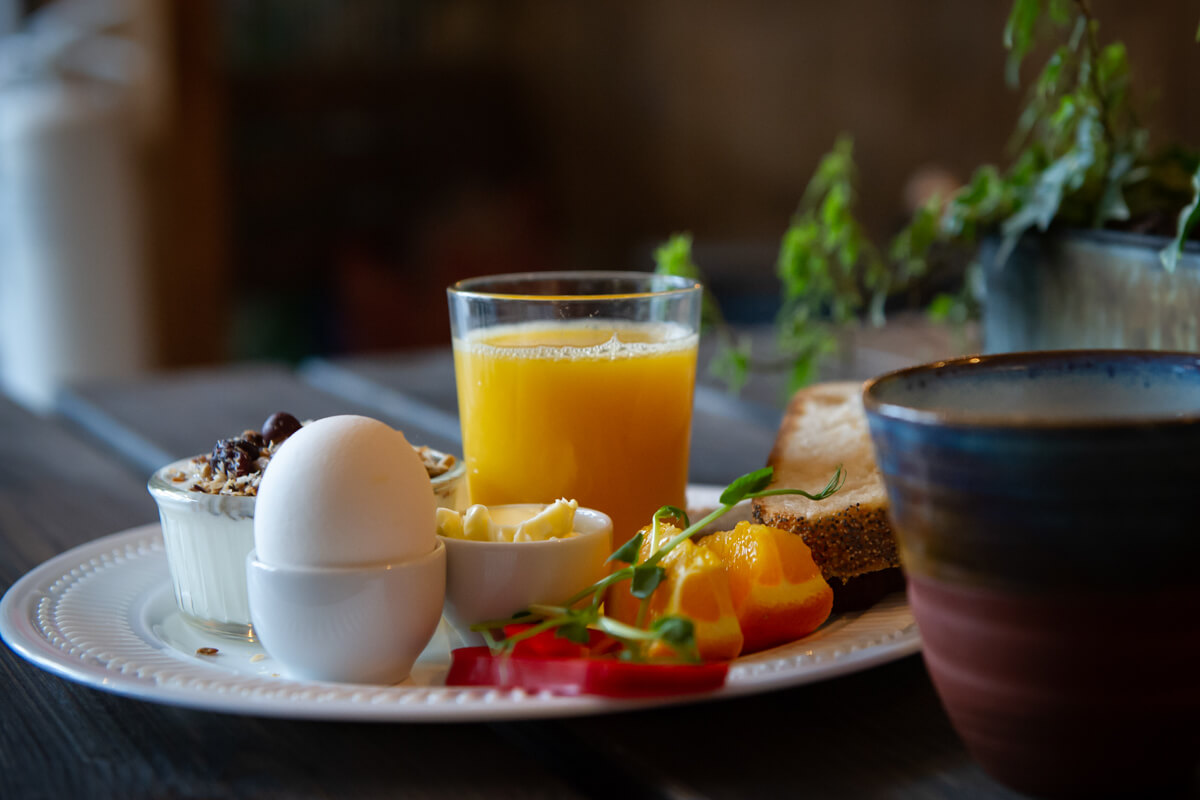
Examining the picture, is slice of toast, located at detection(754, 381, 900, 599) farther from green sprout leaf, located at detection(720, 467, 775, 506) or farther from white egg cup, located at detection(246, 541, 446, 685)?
white egg cup, located at detection(246, 541, 446, 685)

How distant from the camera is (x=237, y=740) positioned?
22.7 inches

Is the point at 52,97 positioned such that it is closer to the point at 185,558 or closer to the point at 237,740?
the point at 185,558

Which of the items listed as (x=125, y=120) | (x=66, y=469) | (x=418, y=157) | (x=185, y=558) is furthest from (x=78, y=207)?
(x=185, y=558)

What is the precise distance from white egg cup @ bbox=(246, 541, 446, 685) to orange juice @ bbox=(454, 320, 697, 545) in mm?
220

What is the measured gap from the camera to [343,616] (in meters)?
0.62

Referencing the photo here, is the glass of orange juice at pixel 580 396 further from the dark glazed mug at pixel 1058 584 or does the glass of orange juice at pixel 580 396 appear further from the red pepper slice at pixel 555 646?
the dark glazed mug at pixel 1058 584

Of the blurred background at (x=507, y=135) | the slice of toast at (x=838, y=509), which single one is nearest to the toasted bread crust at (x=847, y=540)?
the slice of toast at (x=838, y=509)

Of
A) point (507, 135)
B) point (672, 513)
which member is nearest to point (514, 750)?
point (672, 513)

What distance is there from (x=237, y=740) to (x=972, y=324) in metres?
1.18

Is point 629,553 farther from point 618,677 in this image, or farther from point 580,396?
point 580,396

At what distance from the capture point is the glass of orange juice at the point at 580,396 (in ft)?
2.77

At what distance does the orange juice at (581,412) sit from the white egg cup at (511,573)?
0.18 m

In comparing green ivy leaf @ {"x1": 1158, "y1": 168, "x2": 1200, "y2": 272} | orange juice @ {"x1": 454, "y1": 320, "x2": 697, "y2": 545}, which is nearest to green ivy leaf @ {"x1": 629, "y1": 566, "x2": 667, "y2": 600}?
orange juice @ {"x1": 454, "y1": 320, "x2": 697, "y2": 545}

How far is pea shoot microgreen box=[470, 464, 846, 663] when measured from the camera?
56 cm
